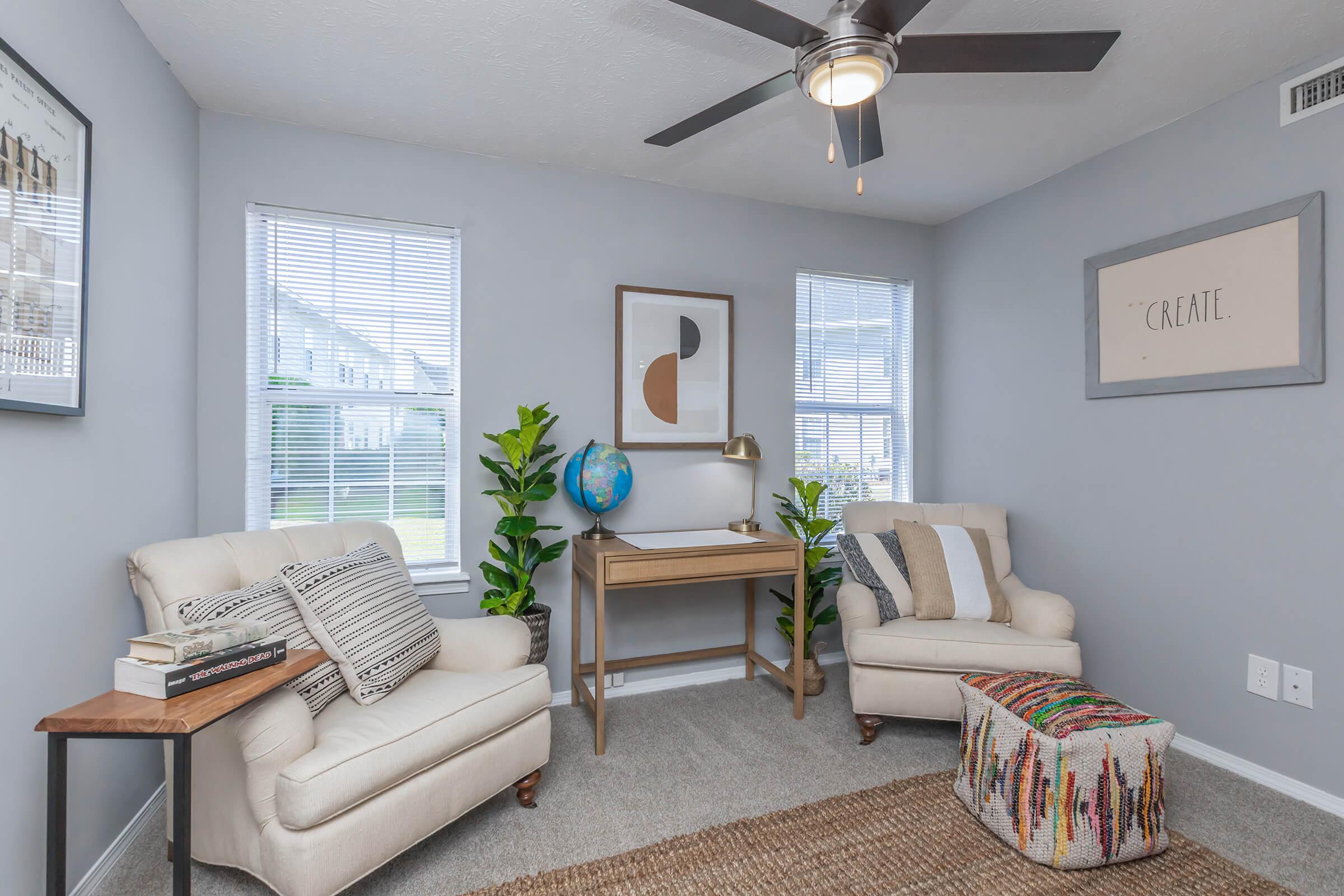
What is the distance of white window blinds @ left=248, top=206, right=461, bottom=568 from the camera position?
272 cm

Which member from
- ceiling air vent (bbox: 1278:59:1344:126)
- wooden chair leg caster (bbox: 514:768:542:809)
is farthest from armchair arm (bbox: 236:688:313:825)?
ceiling air vent (bbox: 1278:59:1344:126)

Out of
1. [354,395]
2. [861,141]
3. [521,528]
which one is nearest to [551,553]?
[521,528]

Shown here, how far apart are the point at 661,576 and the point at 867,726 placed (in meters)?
1.02

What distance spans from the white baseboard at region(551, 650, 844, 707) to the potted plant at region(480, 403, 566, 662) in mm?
411

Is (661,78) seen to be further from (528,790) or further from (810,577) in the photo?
(528,790)

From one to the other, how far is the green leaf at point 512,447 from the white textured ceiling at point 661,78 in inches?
50.2

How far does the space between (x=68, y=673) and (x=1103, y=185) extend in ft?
13.4

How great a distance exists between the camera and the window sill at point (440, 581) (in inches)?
114

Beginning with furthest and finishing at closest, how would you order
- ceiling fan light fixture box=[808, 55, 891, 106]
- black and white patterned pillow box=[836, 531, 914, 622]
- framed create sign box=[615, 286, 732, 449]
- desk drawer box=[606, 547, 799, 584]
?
framed create sign box=[615, 286, 732, 449], black and white patterned pillow box=[836, 531, 914, 622], desk drawer box=[606, 547, 799, 584], ceiling fan light fixture box=[808, 55, 891, 106]

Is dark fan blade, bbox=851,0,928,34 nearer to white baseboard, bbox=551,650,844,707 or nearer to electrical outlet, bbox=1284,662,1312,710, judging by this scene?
electrical outlet, bbox=1284,662,1312,710

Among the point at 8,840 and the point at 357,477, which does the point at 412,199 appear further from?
the point at 8,840

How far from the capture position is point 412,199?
2910 millimetres

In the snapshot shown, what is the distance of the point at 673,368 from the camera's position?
3361 mm

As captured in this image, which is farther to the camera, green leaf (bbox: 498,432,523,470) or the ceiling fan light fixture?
green leaf (bbox: 498,432,523,470)
